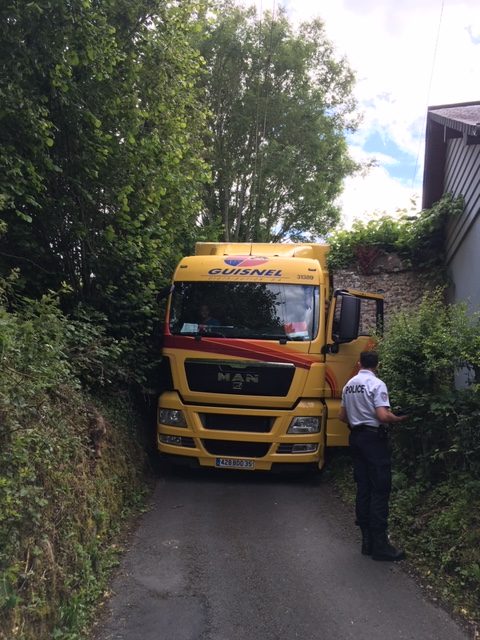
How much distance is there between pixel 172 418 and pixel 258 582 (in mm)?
3060

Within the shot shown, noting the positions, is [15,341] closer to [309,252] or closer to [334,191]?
[309,252]

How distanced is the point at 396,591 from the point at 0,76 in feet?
19.0

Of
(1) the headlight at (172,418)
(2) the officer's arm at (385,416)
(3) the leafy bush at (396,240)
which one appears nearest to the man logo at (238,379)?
(1) the headlight at (172,418)

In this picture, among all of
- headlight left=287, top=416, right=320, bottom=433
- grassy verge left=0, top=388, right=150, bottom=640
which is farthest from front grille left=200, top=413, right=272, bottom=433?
grassy verge left=0, top=388, right=150, bottom=640

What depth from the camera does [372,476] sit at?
510cm

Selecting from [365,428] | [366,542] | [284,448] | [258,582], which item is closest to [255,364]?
[284,448]

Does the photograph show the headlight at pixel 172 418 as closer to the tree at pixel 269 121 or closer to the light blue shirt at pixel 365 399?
the light blue shirt at pixel 365 399

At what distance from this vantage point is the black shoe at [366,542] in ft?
16.5

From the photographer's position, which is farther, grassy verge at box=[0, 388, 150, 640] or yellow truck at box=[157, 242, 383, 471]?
yellow truck at box=[157, 242, 383, 471]

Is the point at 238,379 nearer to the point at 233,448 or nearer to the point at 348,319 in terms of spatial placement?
the point at 233,448

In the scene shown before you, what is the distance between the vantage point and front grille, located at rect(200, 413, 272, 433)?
23.3 ft

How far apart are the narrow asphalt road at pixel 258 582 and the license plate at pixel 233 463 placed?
1.80 ft

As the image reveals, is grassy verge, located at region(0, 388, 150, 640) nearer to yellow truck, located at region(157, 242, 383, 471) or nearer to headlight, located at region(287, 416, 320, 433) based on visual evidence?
yellow truck, located at region(157, 242, 383, 471)

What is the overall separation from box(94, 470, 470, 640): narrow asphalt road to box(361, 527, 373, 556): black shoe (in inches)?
3.1
